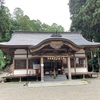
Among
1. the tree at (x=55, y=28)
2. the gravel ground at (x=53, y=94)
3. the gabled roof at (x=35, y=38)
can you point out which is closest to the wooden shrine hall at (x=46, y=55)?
the gabled roof at (x=35, y=38)

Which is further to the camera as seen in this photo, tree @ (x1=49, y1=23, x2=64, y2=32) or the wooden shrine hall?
tree @ (x1=49, y1=23, x2=64, y2=32)

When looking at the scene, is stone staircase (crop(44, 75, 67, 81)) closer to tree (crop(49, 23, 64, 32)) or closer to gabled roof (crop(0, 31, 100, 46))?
gabled roof (crop(0, 31, 100, 46))

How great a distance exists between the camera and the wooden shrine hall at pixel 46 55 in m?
14.9

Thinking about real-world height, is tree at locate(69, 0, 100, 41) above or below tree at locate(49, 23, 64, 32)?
below

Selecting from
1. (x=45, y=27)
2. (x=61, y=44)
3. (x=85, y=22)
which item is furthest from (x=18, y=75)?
(x=45, y=27)

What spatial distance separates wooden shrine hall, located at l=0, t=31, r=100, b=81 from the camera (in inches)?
587

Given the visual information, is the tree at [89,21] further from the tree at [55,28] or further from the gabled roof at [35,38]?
the tree at [55,28]

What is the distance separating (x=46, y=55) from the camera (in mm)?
15367

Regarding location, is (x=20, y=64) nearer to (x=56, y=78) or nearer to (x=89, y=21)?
(x=56, y=78)

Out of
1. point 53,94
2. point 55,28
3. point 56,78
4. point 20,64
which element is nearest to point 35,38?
point 20,64

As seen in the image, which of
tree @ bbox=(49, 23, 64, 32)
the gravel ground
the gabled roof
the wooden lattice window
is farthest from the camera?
tree @ bbox=(49, 23, 64, 32)

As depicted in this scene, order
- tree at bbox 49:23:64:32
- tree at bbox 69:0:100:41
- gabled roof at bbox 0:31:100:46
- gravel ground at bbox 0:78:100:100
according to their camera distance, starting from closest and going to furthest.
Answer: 1. gravel ground at bbox 0:78:100:100
2. gabled roof at bbox 0:31:100:46
3. tree at bbox 69:0:100:41
4. tree at bbox 49:23:64:32

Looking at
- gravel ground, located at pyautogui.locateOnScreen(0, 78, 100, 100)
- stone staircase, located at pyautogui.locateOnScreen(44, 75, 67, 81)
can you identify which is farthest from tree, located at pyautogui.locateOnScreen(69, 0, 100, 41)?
gravel ground, located at pyautogui.locateOnScreen(0, 78, 100, 100)

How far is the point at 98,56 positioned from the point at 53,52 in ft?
31.0
